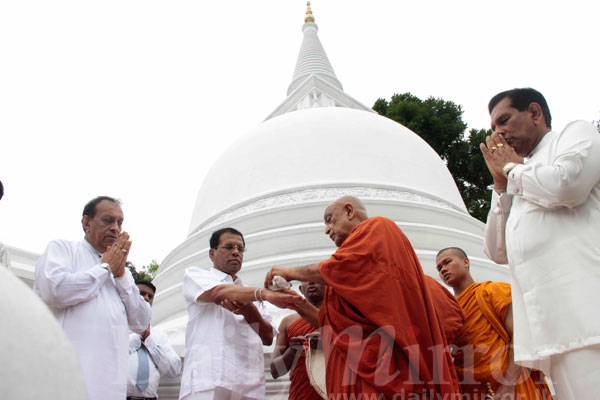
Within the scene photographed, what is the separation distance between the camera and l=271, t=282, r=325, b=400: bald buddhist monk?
344 centimetres

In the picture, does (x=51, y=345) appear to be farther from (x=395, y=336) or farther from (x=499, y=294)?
(x=499, y=294)

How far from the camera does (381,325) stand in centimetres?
250

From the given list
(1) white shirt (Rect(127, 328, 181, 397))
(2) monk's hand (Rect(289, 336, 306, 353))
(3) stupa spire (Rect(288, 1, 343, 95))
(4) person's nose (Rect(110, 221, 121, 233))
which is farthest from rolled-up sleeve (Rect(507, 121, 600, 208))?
(3) stupa spire (Rect(288, 1, 343, 95))

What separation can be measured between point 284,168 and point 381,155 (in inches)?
82.2

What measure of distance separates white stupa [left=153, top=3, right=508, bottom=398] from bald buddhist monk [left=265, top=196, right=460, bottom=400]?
169 inches

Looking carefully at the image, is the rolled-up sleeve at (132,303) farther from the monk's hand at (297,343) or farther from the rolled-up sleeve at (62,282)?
the monk's hand at (297,343)

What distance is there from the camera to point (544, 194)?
2.47 meters

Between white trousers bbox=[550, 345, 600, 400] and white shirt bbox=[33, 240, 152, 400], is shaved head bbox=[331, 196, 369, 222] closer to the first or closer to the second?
white trousers bbox=[550, 345, 600, 400]

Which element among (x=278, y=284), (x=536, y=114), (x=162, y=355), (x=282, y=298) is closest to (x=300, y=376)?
(x=282, y=298)

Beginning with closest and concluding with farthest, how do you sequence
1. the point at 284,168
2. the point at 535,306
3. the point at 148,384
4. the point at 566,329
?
the point at 566,329
the point at 535,306
the point at 148,384
the point at 284,168

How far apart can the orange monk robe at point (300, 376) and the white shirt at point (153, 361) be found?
133cm

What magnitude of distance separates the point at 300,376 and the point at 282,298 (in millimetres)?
801

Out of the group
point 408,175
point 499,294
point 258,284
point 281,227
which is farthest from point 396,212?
point 499,294

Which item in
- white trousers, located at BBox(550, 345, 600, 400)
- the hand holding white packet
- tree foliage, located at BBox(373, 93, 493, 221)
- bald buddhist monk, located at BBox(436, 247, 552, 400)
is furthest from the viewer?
tree foliage, located at BBox(373, 93, 493, 221)
